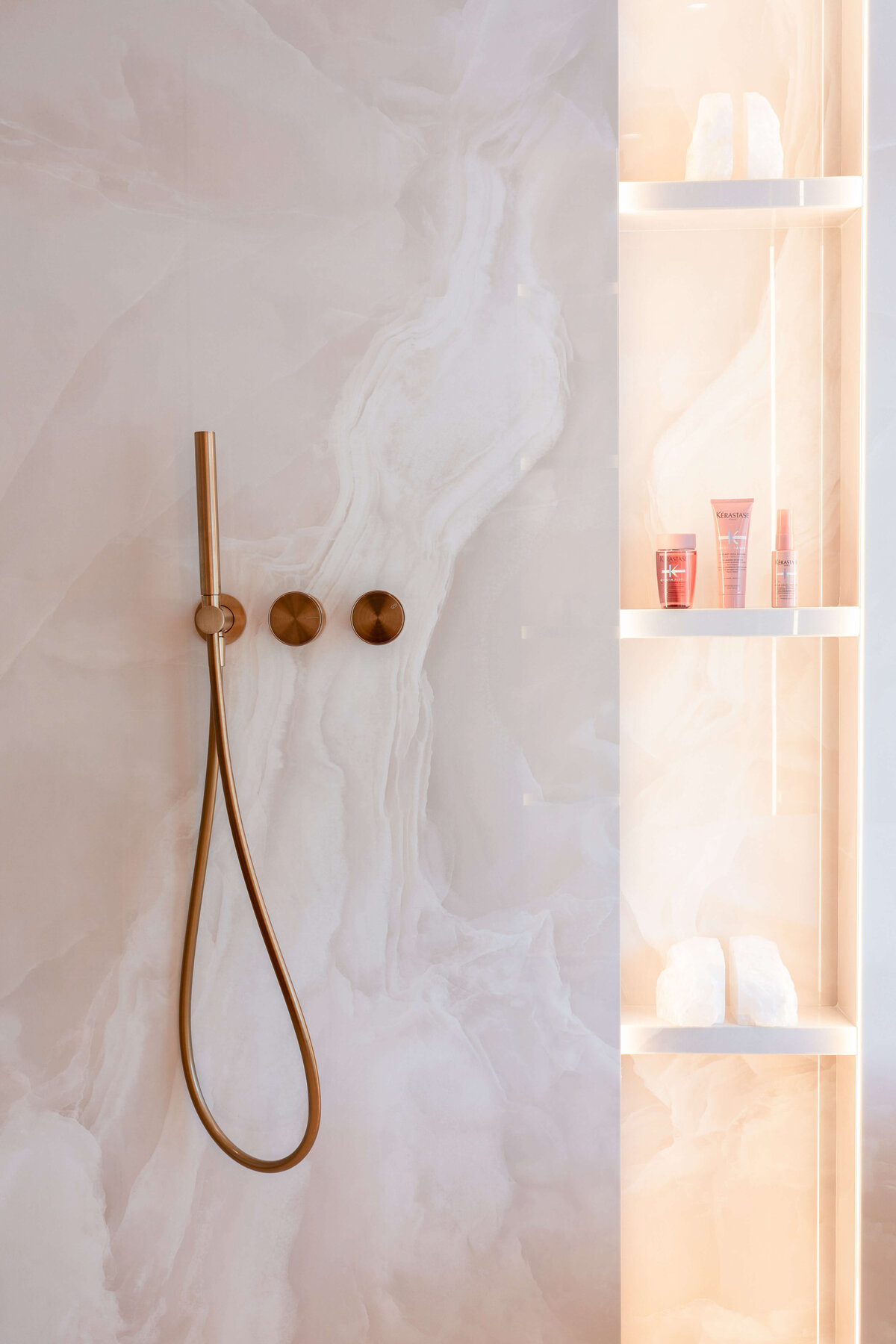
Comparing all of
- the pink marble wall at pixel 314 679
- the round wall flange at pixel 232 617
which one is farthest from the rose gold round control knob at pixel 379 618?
the round wall flange at pixel 232 617

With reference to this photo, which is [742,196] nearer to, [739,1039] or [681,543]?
[681,543]

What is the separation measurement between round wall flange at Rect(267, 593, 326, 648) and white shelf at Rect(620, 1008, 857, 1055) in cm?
59

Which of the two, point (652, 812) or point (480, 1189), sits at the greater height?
point (652, 812)

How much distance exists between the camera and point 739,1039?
0.98 m

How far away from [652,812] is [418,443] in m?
0.53

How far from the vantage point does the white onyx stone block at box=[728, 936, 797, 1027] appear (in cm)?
98

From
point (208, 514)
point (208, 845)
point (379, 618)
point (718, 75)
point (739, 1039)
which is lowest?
point (739, 1039)

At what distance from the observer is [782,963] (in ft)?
3.38

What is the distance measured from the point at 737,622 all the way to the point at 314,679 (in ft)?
1.57

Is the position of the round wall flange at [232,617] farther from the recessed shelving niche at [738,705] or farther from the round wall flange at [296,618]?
the recessed shelving niche at [738,705]

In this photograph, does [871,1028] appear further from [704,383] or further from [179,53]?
[179,53]

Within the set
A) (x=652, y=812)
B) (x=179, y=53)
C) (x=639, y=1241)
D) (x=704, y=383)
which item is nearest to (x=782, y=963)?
(x=652, y=812)

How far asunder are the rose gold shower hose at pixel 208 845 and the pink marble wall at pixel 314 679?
0.12ft

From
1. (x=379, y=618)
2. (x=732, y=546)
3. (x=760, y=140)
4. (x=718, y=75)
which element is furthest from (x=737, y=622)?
(x=718, y=75)
